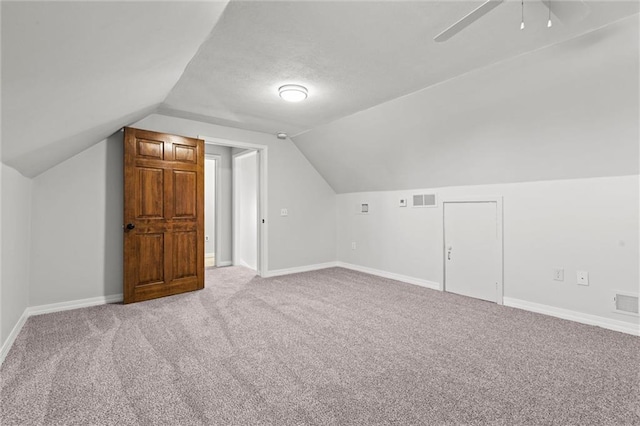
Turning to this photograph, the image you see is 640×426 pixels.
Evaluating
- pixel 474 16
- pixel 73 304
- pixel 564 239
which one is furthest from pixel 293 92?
pixel 73 304

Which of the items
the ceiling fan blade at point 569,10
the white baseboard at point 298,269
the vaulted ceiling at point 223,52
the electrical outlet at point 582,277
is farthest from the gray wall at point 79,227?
the electrical outlet at point 582,277

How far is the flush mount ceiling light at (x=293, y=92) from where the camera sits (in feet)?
9.94

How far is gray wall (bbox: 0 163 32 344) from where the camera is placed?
225 cm

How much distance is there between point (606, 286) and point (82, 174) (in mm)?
5443

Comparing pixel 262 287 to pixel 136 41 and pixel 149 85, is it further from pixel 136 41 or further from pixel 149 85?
pixel 136 41

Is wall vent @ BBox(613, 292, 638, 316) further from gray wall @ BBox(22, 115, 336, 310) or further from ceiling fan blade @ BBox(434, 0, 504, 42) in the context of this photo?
gray wall @ BBox(22, 115, 336, 310)

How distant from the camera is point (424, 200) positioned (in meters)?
4.38

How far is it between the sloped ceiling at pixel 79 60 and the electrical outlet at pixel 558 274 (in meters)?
3.70

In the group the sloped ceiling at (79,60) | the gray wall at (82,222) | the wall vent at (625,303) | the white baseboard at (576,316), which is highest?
the sloped ceiling at (79,60)

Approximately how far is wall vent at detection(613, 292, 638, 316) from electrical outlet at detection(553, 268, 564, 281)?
405mm

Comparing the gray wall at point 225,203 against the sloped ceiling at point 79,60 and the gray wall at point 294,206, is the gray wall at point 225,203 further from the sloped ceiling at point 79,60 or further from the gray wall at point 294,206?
the sloped ceiling at point 79,60

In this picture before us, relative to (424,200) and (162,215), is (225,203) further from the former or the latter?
(424,200)

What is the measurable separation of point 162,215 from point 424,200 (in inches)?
138

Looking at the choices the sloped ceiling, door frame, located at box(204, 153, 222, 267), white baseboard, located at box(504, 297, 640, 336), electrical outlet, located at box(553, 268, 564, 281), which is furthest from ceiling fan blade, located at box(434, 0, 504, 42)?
door frame, located at box(204, 153, 222, 267)
